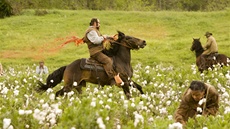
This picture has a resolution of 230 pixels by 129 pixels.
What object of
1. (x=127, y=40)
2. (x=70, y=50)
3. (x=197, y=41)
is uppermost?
(x=127, y=40)

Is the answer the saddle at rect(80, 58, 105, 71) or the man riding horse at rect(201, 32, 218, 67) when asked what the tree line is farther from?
the saddle at rect(80, 58, 105, 71)

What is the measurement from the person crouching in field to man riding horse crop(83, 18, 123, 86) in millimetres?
4687

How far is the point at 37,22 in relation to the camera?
1786 inches

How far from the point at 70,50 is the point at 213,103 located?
2805 centimetres

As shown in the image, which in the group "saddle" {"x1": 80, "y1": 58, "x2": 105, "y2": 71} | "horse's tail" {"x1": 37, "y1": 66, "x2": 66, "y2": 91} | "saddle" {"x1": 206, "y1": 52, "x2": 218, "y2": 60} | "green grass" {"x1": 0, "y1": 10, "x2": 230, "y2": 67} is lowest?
"green grass" {"x1": 0, "y1": 10, "x2": 230, "y2": 67}

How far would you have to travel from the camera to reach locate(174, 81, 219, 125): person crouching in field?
735 centimetres

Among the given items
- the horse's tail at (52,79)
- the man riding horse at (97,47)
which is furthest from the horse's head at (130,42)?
the horse's tail at (52,79)

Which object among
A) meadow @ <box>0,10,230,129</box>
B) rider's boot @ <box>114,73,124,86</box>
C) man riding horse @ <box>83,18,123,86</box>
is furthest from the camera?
man riding horse @ <box>83,18,123,86</box>

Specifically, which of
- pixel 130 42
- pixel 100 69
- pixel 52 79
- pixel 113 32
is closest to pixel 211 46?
pixel 130 42

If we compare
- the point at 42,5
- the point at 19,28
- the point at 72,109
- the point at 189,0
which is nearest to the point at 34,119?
the point at 72,109

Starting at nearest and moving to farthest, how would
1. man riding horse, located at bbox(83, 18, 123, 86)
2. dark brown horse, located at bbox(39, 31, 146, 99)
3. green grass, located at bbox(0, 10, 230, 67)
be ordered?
1. man riding horse, located at bbox(83, 18, 123, 86)
2. dark brown horse, located at bbox(39, 31, 146, 99)
3. green grass, located at bbox(0, 10, 230, 67)

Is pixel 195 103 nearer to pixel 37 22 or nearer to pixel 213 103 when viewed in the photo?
pixel 213 103

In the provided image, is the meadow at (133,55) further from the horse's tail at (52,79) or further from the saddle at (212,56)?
the saddle at (212,56)

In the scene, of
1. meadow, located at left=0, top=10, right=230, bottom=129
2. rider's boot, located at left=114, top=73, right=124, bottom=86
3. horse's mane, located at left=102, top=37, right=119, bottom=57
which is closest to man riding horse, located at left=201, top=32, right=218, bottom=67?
meadow, located at left=0, top=10, right=230, bottom=129
